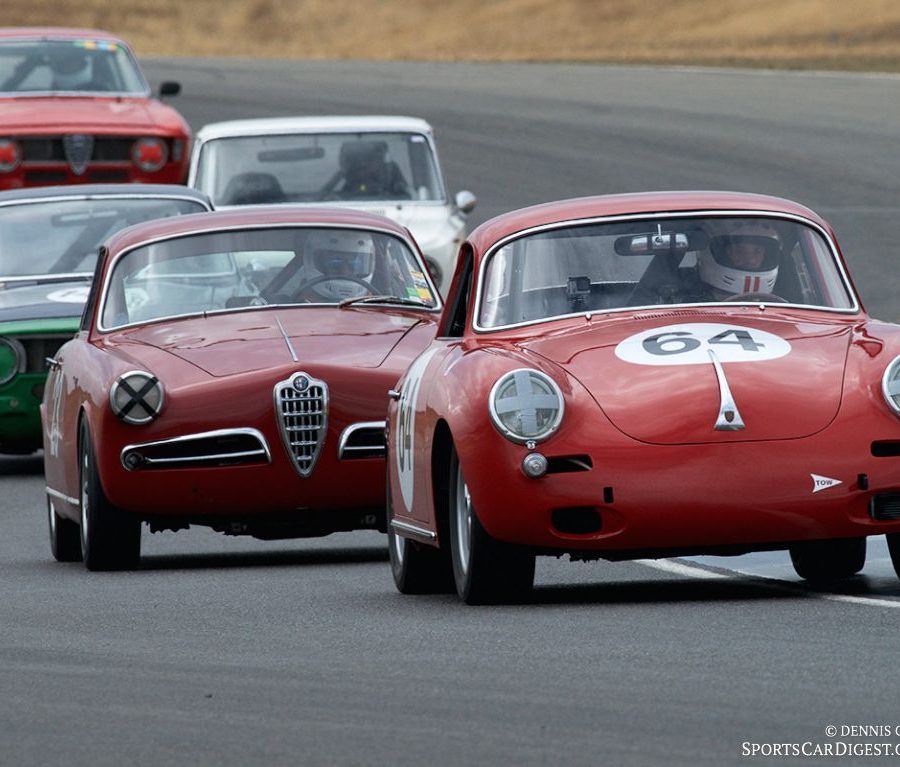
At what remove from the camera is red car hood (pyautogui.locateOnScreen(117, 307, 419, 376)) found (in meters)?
10.8

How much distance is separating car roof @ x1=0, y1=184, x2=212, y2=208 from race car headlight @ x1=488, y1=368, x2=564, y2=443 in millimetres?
7341

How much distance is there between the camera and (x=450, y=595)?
920 centimetres

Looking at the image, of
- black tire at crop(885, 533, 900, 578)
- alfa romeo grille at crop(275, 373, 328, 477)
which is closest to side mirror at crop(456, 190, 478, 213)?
alfa romeo grille at crop(275, 373, 328, 477)

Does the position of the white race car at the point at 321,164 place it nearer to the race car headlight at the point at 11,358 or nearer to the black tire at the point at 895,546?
the race car headlight at the point at 11,358

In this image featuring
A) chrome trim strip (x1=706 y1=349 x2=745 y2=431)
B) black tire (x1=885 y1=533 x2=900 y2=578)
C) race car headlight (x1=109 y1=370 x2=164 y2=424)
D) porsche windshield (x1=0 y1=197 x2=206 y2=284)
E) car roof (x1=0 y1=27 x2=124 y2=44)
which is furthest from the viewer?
car roof (x1=0 y1=27 x2=124 y2=44)

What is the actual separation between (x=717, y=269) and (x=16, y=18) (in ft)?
205

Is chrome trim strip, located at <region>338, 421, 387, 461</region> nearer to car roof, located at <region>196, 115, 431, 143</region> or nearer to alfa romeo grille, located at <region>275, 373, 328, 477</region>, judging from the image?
alfa romeo grille, located at <region>275, 373, 328, 477</region>

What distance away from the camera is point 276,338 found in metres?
11.1

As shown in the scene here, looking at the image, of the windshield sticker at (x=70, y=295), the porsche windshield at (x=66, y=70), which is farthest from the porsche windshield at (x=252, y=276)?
the porsche windshield at (x=66, y=70)

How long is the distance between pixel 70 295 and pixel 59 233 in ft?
2.32

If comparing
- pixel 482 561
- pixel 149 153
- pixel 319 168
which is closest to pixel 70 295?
pixel 319 168

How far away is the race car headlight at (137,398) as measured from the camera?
34.7ft

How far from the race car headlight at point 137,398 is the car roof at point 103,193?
16.0 feet

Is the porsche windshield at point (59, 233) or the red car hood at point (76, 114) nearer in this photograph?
the porsche windshield at point (59, 233)
